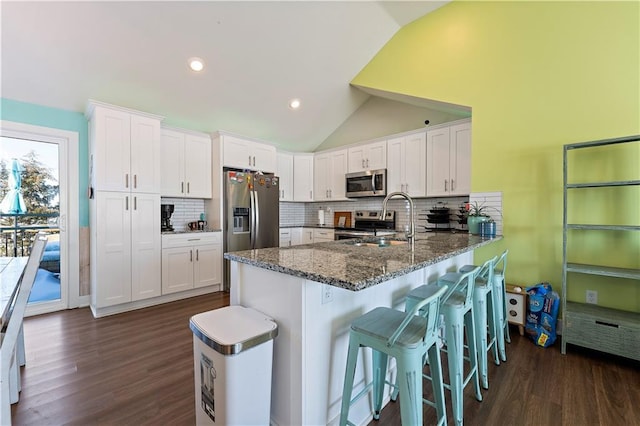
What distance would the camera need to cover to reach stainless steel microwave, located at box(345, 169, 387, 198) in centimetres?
448

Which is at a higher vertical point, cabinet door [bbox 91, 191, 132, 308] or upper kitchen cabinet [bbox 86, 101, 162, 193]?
upper kitchen cabinet [bbox 86, 101, 162, 193]

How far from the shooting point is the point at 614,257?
2.52 metres

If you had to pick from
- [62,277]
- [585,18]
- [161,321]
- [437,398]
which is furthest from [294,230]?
[585,18]

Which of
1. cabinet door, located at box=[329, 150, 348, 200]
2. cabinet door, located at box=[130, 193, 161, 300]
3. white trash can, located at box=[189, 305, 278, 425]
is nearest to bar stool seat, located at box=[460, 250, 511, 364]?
white trash can, located at box=[189, 305, 278, 425]

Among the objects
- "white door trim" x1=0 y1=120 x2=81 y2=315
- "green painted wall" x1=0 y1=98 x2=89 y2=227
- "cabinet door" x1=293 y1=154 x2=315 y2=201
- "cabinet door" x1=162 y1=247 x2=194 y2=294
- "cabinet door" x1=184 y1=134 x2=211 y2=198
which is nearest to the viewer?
"green painted wall" x1=0 y1=98 x2=89 y2=227

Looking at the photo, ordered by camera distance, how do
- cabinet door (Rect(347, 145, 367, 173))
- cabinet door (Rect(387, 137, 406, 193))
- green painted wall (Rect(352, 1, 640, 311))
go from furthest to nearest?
cabinet door (Rect(347, 145, 367, 173)) → cabinet door (Rect(387, 137, 406, 193)) → green painted wall (Rect(352, 1, 640, 311))

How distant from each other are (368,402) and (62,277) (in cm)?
381

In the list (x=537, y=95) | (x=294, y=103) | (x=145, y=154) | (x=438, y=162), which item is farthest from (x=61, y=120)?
(x=537, y=95)

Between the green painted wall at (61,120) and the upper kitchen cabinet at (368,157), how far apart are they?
3.78 meters

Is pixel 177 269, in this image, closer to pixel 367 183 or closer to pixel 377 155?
pixel 367 183

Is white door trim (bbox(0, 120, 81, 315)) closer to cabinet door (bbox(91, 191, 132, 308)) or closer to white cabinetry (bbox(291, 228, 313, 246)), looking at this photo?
cabinet door (bbox(91, 191, 132, 308))

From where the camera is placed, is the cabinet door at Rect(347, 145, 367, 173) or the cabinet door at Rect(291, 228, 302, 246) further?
the cabinet door at Rect(291, 228, 302, 246)

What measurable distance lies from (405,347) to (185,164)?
3.87 meters

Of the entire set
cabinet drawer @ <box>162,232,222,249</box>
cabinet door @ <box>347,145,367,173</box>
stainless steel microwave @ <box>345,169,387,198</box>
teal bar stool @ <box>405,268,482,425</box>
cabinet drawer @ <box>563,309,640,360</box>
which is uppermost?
cabinet door @ <box>347,145,367,173</box>
